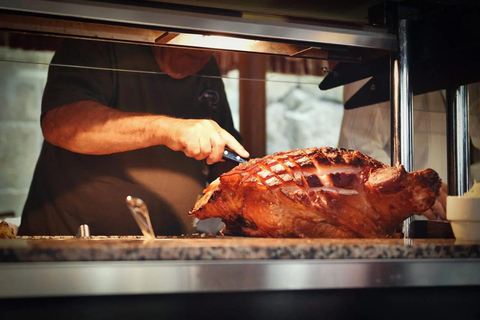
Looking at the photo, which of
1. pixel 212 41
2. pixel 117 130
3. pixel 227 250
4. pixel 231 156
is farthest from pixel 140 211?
pixel 117 130

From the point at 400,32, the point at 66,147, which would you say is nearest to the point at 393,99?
the point at 400,32

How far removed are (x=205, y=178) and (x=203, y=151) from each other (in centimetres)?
72

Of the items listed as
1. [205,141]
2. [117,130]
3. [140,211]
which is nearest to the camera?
[140,211]

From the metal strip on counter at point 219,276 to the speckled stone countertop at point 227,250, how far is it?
11 millimetres

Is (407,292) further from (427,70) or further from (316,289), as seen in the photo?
(427,70)

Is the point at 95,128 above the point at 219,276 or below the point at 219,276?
above

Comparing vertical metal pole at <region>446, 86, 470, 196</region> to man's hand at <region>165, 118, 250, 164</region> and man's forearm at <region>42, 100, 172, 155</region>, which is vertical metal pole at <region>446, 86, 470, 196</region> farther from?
man's forearm at <region>42, 100, 172, 155</region>

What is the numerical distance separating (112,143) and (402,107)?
1081mm

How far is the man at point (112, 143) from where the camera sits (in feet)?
7.18

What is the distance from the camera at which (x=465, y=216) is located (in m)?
1.17

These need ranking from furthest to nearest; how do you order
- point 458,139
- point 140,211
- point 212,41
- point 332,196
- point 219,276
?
point 458,139
point 212,41
point 332,196
point 140,211
point 219,276

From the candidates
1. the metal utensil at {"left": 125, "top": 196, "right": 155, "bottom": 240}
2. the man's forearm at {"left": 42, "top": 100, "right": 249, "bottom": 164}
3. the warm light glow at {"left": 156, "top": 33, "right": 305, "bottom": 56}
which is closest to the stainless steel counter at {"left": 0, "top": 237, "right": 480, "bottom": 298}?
the metal utensil at {"left": 125, "top": 196, "right": 155, "bottom": 240}

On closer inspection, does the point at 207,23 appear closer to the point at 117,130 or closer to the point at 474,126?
the point at 117,130

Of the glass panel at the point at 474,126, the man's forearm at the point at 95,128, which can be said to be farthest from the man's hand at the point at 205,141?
the glass panel at the point at 474,126
